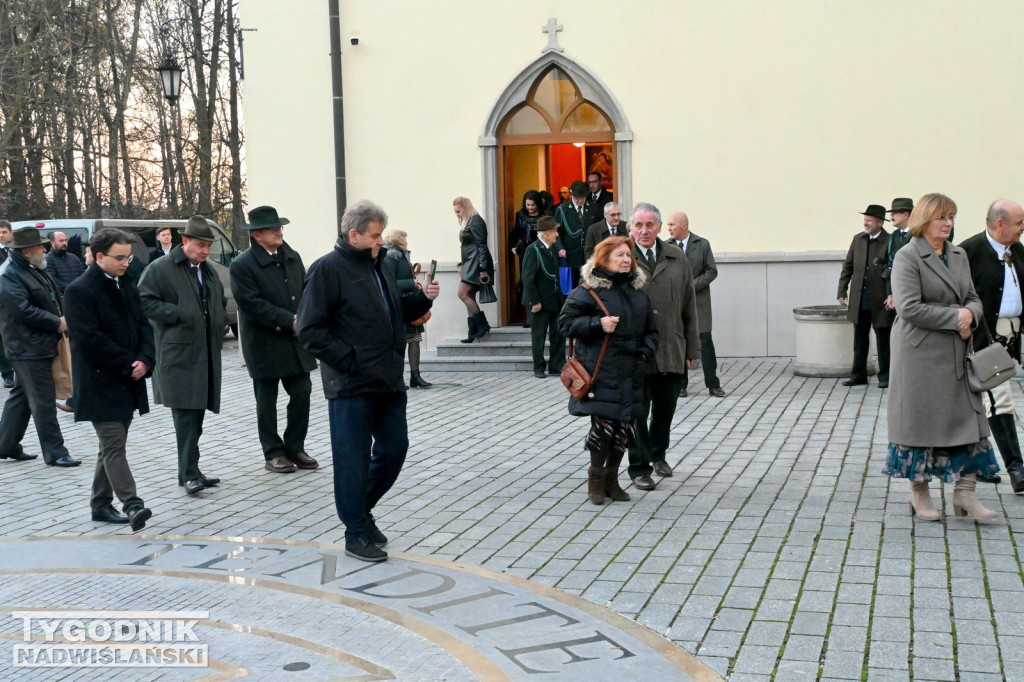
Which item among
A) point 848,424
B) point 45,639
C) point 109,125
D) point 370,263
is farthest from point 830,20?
point 109,125

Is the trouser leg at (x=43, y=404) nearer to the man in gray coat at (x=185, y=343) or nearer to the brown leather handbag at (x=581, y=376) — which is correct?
the man in gray coat at (x=185, y=343)

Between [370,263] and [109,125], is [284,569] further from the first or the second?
[109,125]

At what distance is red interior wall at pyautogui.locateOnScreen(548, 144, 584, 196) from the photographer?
52.9ft

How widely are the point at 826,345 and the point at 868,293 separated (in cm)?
103

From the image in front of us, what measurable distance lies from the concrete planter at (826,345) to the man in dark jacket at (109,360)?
7603 millimetres

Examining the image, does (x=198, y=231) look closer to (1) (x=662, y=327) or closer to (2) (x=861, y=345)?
(1) (x=662, y=327)

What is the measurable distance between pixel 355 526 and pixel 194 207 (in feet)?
88.6

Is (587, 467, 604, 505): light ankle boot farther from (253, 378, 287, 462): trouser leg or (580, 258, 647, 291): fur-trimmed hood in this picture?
(253, 378, 287, 462): trouser leg

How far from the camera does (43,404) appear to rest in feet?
29.3

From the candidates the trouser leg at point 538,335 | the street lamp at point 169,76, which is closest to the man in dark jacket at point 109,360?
the trouser leg at point 538,335

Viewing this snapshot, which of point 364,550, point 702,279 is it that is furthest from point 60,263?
point 364,550

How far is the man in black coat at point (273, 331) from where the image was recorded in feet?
26.3

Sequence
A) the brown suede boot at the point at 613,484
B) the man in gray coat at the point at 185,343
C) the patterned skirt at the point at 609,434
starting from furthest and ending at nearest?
the man in gray coat at the point at 185,343 < the brown suede boot at the point at 613,484 < the patterned skirt at the point at 609,434

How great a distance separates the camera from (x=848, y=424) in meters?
9.53
